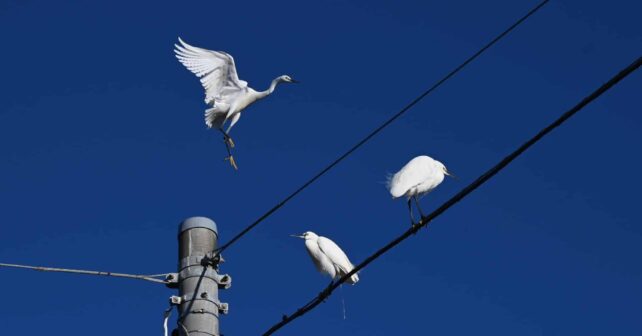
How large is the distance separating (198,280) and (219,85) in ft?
27.3

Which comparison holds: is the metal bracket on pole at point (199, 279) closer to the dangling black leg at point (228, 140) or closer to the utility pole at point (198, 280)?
the utility pole at point (198, 280)

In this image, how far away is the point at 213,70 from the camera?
49.2 feet

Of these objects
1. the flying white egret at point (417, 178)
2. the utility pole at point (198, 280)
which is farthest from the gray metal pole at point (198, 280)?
the flying white egret at point (417, 178)

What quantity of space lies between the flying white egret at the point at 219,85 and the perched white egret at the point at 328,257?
6.56 ft

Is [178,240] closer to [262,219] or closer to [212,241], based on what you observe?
[212,241]

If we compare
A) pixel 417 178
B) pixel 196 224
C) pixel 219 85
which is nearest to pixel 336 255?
pixel 417 178

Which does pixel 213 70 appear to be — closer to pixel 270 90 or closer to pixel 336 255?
pixel 270 90

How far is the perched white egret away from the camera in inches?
516

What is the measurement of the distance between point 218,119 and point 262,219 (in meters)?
7.93

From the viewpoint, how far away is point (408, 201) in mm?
12086

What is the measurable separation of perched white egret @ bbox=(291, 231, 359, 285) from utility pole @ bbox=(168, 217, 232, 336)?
18.4 ft

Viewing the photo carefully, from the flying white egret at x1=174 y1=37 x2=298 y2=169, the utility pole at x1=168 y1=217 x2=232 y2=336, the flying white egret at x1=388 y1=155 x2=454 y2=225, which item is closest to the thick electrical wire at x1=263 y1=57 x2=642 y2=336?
the utility pole at x1=168 y1=217 x2=232 y2=336

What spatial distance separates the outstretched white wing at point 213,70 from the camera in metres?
14.7

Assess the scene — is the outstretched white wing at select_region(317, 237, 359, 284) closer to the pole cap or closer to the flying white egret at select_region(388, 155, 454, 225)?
the flying white egret at select_region(388, 155, 454, 225)
